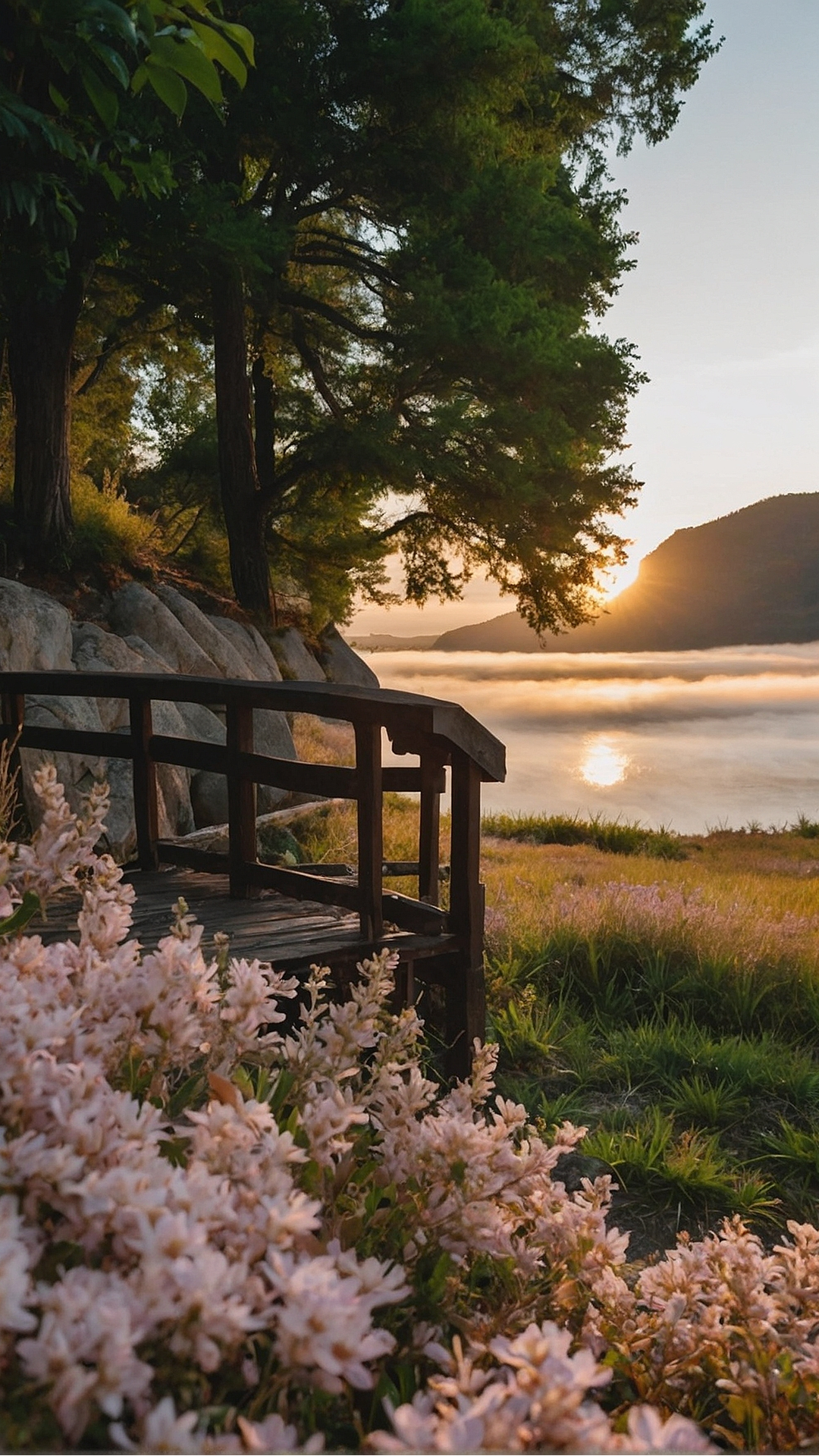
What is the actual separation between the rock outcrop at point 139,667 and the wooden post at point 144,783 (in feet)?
2.08

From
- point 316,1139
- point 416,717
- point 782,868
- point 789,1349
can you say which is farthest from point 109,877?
point 782,868

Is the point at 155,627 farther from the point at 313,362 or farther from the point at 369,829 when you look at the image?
the point at 369,829

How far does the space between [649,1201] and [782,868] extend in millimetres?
12037

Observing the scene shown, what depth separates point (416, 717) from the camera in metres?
4.53

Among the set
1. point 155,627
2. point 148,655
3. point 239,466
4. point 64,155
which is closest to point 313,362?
point 239,466

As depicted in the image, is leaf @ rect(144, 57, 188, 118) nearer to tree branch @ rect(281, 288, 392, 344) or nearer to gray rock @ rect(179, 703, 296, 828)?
gray rock @ rect(179, 703, 296, 828)

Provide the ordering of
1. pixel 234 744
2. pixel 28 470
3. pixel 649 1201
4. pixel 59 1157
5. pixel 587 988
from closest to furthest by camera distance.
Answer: pixel 59 1157, pixel 649 1201, pixel 234 744, pixel 587 988, pixel 28 470

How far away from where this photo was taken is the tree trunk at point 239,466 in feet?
50.5

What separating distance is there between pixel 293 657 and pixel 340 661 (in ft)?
8.33

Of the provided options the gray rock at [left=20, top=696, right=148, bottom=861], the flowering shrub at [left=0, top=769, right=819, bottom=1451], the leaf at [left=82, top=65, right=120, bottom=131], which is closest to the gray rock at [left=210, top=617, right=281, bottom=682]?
the gray rock at [left=20, top=696, right=148, bottom=861]

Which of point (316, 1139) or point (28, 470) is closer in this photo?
point (316, 1139)

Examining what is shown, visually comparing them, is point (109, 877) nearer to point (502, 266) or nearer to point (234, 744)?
point (234, 744)

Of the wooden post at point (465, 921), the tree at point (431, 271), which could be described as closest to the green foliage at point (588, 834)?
the tree at point (431, 271)

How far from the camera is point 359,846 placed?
477 cm
